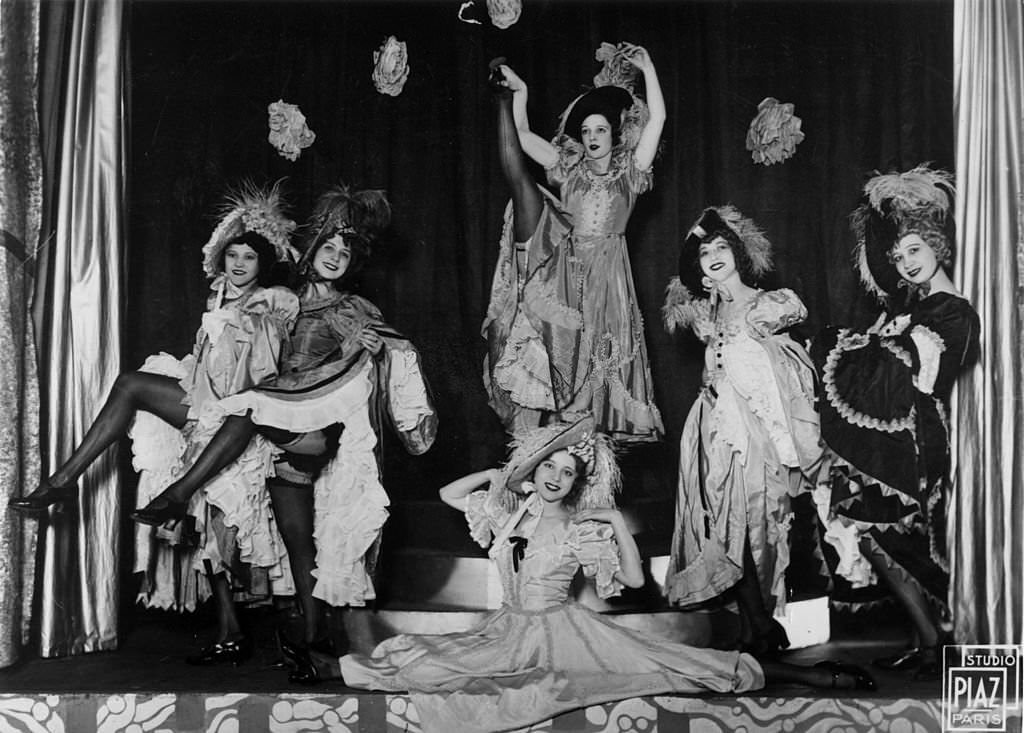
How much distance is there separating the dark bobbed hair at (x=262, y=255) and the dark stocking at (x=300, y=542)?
3.39 ft

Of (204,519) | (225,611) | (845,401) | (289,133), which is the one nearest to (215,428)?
(204,519)

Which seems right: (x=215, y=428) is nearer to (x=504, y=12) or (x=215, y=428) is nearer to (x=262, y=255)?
(x=262, y=255)

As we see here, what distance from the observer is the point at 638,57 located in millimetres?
5320

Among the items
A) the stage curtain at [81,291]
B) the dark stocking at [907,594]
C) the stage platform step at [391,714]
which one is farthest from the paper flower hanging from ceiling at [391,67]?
the dark stocking at [907,594]

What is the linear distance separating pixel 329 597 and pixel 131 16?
119 inches

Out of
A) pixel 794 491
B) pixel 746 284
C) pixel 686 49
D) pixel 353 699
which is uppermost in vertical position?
pixel 686 49

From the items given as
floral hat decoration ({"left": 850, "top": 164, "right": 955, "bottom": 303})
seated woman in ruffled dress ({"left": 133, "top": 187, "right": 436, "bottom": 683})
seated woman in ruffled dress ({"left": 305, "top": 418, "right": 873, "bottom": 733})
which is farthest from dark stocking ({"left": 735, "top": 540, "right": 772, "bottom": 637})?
seated woman in ruffled dress ({"left": 133, "top": 187, "right": 436, "bottom": 683})

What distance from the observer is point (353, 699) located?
15.9 ft

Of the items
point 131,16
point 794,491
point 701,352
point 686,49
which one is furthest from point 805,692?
point 131,16

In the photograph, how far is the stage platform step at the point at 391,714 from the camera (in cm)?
483

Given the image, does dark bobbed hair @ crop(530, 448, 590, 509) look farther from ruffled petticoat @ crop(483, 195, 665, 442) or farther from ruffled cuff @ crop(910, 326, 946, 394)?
ruffled cuff @ crop(910, 326, 946, 394)

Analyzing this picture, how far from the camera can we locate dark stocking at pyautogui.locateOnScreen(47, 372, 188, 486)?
518 cm

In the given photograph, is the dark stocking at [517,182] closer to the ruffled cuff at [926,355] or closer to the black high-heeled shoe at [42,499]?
the ruffled cuff at [926,355]

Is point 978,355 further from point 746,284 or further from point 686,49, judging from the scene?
point 686,49
